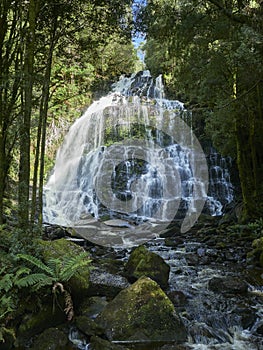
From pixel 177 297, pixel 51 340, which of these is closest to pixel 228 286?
pixel 177 297

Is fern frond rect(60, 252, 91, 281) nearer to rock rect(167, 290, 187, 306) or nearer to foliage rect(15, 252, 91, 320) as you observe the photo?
foliage rect(15, 252, 91, 320)

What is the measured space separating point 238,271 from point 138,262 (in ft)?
8.09

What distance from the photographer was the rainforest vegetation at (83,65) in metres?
4.98

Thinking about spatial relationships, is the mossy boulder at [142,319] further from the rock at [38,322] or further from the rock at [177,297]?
the rock at [177,297]

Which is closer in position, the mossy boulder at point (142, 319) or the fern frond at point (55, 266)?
the mossy boulder at point (142, 319)

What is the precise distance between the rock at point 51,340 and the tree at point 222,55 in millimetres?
5650

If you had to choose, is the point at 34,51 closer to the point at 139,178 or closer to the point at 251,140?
the point at 251,140

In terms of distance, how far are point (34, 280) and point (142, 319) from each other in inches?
59.8

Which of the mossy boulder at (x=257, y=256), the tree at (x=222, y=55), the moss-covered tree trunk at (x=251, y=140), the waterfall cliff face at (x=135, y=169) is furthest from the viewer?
the waterfall cliff face at (x=135, y=169)

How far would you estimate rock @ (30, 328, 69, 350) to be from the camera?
12.3ft

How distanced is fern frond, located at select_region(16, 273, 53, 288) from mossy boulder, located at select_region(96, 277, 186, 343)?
0.89 metres

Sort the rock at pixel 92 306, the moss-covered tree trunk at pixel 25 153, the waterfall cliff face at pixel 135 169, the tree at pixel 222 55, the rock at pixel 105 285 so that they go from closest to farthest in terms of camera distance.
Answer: the rock at pixel 92 306 → the rock at pixel 105 285 → the moss-covered tree trunk at pixel 25 153 → the tree at pixel 222 55 → the waterfall cliff face at pixel 135 169

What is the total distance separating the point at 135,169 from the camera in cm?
1759

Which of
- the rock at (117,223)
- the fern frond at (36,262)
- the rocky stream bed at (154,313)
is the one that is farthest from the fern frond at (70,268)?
the rock at (117,223)
